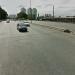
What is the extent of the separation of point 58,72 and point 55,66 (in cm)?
98

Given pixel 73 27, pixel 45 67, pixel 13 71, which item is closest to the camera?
pixel 13 71

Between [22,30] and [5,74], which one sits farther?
[22,30]

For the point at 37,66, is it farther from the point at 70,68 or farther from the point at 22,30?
the point at 22,30

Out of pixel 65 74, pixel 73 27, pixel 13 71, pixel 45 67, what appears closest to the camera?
pixel 65 74

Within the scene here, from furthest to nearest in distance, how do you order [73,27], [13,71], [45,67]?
[73,27]
[45,67]
[13,71]

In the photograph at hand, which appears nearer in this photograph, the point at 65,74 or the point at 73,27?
the point at 65,74

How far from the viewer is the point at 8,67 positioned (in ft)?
26.3

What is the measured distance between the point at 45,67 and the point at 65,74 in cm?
125

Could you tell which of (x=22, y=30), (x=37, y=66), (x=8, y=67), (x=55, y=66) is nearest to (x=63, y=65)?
(x=55, y=66)

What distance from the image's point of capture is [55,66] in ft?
26.2

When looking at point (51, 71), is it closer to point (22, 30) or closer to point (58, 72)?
point (58, 72)

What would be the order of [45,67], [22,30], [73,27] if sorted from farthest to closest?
1. [22,30]
2. [73,27]
3. [45,67]

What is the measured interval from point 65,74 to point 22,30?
3126 centimetres

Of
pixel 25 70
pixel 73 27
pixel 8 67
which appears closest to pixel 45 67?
pixel 25 70
